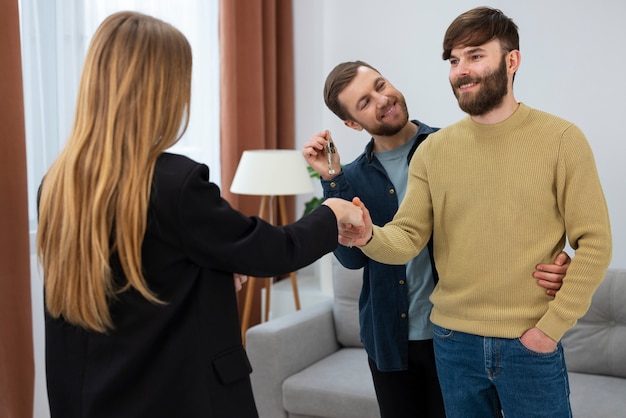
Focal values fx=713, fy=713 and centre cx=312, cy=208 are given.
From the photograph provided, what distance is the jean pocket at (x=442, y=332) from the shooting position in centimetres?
171

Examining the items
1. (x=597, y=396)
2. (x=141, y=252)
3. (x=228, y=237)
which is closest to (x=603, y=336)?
(x=597, y=396)

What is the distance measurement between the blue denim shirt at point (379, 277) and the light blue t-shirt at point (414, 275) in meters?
0.02

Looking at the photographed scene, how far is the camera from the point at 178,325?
1400mm

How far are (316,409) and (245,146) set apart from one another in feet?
5.87

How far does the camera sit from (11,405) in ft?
8.89

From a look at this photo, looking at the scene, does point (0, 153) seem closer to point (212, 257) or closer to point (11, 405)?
point (11, 405)

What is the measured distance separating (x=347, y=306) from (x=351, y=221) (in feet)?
5.87

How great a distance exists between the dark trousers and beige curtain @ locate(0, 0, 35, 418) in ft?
4.91

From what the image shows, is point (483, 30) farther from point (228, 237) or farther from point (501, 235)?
point (228, 237)

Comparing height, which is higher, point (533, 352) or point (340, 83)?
point (340, 83)

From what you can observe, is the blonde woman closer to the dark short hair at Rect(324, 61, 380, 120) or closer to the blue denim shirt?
the blue denim shirt

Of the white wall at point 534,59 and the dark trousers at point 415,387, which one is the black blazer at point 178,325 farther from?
the white wall at point 534,59

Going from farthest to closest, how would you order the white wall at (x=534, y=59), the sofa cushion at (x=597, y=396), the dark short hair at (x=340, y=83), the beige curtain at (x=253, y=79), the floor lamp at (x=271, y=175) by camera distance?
the beige curtain at (x=253, y=79), the floor lamp at (x=271, y=175), the white wall at (x=534, y=59), the sofa cushion at (x=597, y=396), the dark short hair at (x=340, y=83)

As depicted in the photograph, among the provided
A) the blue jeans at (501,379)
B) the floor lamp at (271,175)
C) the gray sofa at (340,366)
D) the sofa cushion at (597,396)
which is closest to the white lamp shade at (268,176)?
the floor lamp at (271,175)
